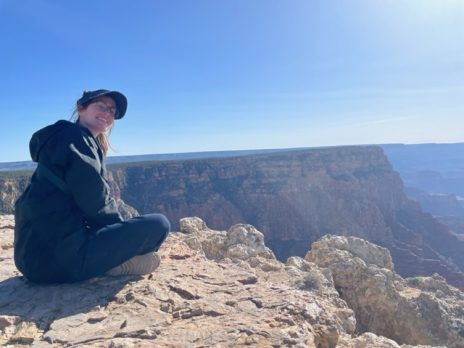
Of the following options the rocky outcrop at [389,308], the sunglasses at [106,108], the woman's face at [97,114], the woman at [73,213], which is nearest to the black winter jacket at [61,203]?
the woman at [73,213]

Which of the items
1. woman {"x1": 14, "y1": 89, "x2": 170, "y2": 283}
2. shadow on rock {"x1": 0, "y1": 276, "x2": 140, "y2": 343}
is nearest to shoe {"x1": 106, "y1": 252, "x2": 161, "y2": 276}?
shadow on rock {"x1": 0, "y1": 276, "x2": 140, "y2": 343}

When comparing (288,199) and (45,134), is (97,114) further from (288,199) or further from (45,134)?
(288,199)

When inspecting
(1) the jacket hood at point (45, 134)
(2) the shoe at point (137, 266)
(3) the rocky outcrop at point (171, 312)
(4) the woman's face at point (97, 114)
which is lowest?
(3) the rocky outcrop at point (171, 312)

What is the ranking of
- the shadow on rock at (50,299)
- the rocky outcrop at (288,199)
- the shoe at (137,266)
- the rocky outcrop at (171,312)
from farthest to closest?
1. the rocky outcrop at (288,199)
2. the shoe at (137,266)
3. the shadow on rock at (50,299)
4. the rocky outcrop at (171,312)

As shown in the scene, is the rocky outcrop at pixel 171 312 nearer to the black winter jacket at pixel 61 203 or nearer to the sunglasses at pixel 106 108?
the black winter jacket at pixel 61 203

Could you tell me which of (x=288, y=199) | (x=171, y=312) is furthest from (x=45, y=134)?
(x=288, y=199)

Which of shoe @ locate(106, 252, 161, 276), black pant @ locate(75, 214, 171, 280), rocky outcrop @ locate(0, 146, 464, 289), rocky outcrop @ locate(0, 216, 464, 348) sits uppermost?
black pant @ locate(75, 214, 171, 280)

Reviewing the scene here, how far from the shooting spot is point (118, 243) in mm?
3715

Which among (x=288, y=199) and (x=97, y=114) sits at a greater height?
(x=97, y=114)

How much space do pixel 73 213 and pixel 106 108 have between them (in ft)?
3.50

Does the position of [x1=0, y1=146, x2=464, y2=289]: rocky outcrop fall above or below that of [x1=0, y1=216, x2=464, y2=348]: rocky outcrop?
below

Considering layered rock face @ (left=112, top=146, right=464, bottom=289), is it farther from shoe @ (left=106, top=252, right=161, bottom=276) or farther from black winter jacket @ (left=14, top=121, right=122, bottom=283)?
black winter jacket @ (left=14, top=121, right=122, bottom=283)

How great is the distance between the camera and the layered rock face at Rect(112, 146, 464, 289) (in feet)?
158

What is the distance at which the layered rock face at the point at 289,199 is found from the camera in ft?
158
